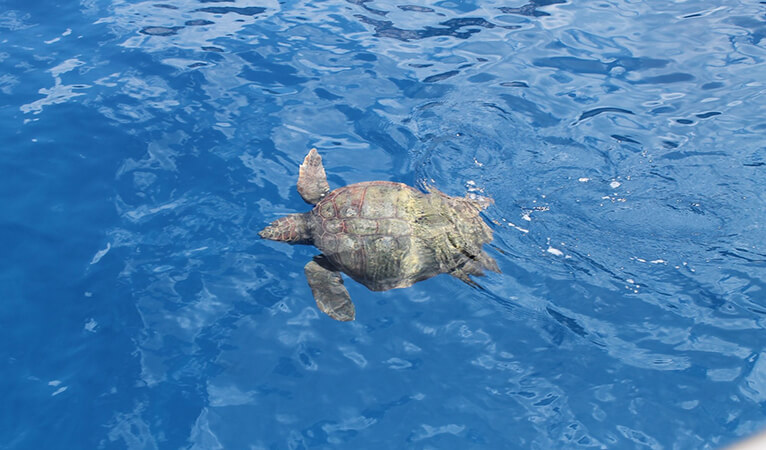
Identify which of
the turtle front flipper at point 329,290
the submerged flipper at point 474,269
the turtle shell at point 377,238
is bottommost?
the turtle front flipper at point 329,290

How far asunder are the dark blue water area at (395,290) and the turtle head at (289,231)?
0.62 ft

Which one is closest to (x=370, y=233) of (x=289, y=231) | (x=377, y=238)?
(x=377, y=238)

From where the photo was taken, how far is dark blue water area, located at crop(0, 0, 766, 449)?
475 cm

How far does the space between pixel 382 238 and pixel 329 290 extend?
2.54ft

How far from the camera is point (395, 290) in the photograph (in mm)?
5648

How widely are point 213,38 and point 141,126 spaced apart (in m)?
3.00

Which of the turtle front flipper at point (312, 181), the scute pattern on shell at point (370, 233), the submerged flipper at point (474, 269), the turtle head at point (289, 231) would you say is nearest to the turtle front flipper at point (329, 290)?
the scute pattern on shell at point (370, 233)

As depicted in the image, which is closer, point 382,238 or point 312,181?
point 382,238

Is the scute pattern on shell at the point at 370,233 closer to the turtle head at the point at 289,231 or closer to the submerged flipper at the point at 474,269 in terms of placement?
the turtle head at the point at 289,231

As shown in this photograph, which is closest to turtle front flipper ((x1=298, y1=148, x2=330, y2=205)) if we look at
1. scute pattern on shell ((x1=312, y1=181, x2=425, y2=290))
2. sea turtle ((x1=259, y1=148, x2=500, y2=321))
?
sea turtle ((x1=259, y1=148, x2=500, y2=321))

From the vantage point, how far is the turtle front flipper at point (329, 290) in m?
5.29

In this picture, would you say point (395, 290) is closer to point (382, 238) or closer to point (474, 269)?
point (382, 238)

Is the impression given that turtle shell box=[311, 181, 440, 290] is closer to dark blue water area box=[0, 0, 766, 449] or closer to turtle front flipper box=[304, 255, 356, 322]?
turtle front flipper box=[304, 255, 356, 322]

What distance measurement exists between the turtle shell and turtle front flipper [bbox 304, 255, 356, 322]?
14 cm
